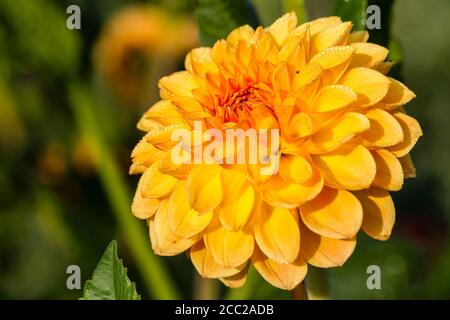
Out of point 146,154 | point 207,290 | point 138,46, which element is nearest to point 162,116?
point 146,154

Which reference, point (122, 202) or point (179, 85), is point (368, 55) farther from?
point (122, 202)

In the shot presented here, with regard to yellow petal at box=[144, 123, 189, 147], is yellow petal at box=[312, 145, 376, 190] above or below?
below

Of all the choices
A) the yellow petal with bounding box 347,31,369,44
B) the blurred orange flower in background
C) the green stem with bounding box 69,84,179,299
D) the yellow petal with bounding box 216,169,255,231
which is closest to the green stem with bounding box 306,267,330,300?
the yellow petal with bounding box 216,169,255,231

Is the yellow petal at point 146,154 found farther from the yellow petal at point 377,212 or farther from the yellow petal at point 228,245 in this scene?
the yellow petal at point 377,212

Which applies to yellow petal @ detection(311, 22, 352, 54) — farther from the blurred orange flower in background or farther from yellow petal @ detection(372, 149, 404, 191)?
the blurred orange flower in background

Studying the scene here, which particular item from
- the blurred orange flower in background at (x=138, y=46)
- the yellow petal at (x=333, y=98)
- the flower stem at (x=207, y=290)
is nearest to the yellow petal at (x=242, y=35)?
the yellow petal at (x=333, y=98)

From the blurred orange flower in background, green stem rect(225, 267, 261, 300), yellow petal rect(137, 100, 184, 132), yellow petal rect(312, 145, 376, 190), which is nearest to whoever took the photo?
yellow petal rect(312, 145, 376, 190)
